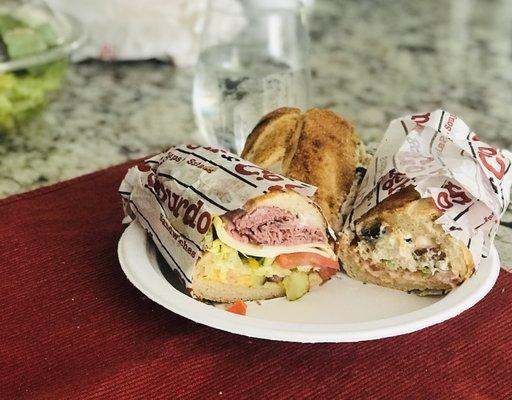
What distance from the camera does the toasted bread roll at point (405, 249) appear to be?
76 cm

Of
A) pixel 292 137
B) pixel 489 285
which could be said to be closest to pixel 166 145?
pixel 292 137

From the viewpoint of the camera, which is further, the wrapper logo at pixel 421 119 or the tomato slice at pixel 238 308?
the wrapper logo at pixel 421 119

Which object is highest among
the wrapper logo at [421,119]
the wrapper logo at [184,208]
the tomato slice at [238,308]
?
the wrapper logo at [421,119]

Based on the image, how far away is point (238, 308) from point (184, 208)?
0.10 meters

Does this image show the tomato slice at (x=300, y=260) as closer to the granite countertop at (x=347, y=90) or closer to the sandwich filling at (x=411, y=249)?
the sandwich filling at (x=411, y=249)

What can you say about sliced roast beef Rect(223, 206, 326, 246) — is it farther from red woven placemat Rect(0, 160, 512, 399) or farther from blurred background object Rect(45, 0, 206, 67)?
blurred background object Rect(45, 0, 206, 67)

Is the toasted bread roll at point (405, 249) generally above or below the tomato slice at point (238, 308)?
above

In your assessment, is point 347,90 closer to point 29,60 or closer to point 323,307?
point 29,60

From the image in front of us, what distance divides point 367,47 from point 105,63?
53cm

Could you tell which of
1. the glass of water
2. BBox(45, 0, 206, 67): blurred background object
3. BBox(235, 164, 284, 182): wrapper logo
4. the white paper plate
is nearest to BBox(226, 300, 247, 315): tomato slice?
the white paper plate

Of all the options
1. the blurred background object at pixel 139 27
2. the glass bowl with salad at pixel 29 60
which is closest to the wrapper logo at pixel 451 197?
the glass bowl with salad at pixel 29 60

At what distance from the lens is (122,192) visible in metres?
0.83

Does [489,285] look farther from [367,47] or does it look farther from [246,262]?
[367,47]

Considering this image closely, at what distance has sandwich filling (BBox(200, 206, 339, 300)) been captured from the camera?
73 centimetres
